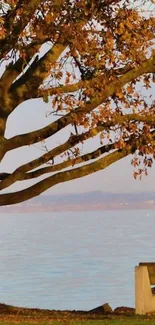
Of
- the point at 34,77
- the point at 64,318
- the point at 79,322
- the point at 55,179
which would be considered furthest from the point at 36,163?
the point at 79,322

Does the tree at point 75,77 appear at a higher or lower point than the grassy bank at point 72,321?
higher

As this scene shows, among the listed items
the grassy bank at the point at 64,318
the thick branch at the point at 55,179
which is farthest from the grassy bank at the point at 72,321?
the thick branch at the point at 55,179

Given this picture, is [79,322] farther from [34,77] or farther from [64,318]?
[34,77]

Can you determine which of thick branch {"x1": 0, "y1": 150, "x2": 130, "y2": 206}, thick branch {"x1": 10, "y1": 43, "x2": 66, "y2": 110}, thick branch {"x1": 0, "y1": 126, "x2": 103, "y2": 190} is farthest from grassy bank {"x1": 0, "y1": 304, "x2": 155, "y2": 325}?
thick branch {"x1": 10, "y1": 43, "x2": 66, "y2": 110}

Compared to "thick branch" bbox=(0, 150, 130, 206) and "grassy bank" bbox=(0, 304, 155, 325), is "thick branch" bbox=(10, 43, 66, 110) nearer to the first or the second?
"thick branch" bbox=(0, 150, 130, 206)

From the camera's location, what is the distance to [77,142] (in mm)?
25844

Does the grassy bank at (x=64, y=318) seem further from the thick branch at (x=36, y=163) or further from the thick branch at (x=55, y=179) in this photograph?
the thick branch at (x=36, y=163)

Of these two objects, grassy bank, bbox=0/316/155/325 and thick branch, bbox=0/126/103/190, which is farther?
thick branch, bbox=0/126/103/190

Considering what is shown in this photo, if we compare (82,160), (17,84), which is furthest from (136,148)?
(17,84)

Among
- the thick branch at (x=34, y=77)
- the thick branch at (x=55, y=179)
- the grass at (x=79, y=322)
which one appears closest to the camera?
the grass at (x=79, y=322)

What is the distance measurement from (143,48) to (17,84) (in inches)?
129

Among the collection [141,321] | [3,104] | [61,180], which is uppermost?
[3,104]

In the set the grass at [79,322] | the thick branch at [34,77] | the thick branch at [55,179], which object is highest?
the thick branch at [34,77]

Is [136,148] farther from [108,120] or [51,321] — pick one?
[51,321]
